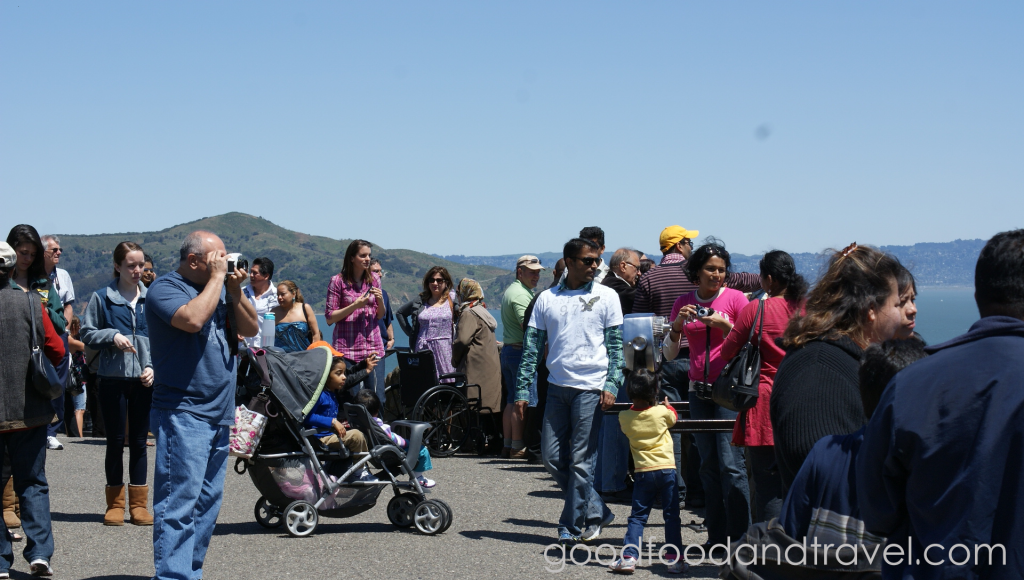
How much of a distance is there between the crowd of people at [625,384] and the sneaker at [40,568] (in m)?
0.01

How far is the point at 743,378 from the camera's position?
4480 mm

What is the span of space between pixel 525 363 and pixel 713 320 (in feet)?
4.56

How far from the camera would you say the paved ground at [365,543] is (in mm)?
5504

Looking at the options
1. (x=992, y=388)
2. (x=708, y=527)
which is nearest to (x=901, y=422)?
(x=992, y=388)

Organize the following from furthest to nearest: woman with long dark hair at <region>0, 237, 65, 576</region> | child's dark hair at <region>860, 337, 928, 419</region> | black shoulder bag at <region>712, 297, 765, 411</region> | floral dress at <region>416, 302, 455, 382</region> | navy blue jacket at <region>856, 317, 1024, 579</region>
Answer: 1. floral dress at <region>416, 302, 455, 382</region>
2. woman with long dark hair at <region>0, 237, 65, 576</region>
3. black shoulder bag at <region>712, 297, 765, 411</region>
4. child's dark hair at <region>860, 337, 928, 419</region>
5. navy blue jacket at <region>856, 317, 1024, 579</region>

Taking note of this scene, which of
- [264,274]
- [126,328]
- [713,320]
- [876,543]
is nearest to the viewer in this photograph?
[876,543]

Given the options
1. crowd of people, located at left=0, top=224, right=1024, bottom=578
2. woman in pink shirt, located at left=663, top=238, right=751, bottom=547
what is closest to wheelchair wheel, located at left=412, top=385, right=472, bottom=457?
crowd of people, located at left=0, top=224, right=1024, bottom=578

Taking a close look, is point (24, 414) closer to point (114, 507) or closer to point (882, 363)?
point (114, 507)

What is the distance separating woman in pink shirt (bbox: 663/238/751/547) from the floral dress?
4.95 m

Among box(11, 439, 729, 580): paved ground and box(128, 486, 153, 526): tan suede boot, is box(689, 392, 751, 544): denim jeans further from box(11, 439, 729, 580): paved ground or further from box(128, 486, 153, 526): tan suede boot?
box(128, 486, 153, 526): tan suede boot

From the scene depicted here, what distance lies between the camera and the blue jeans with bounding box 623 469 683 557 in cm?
543

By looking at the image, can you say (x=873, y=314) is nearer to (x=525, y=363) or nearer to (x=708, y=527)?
(x=708, y=527)

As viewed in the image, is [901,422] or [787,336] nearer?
[901,422]

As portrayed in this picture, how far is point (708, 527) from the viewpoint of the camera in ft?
18.8
